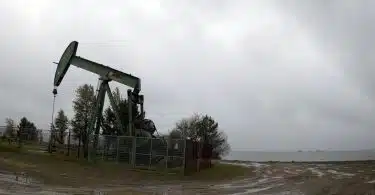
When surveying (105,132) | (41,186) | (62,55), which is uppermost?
(62,55)

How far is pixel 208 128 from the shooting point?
252 ft

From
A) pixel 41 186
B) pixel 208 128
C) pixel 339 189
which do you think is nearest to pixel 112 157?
pixel 41 186

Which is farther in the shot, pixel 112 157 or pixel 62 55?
pixel 62 55

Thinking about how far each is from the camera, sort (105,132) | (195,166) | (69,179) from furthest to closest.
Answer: (105,132) < (195,166) < (69,179)

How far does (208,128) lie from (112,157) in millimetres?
41804

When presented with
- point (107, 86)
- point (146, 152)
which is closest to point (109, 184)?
point (146, 152)

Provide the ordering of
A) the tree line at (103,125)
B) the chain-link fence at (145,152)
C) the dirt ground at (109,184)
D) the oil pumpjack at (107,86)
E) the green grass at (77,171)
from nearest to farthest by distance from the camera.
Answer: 1. the dirt ground at (109,184)
2. the green grass at (77,171)
3. the chain-link fence at (145,152)
4. the oil pumpjack at (107,86)
5. the tree line at (103,125)

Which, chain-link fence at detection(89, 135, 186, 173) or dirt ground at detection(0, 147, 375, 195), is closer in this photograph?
dirt ground at detection(0, 147, 375, 195)

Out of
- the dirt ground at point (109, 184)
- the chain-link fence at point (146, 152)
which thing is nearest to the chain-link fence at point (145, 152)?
the chain-link fence at point (146, 152)

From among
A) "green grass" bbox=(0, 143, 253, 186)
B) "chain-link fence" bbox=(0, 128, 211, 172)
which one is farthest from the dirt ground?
"chain-link fence" bbox=(0, 128, 211, 172)

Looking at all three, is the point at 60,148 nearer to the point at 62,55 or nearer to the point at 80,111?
the point at 62,55

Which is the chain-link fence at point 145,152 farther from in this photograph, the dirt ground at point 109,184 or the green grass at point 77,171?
the dirt ground at point 109,184

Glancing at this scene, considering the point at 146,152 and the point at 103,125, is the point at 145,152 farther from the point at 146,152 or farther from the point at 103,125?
the point at 103,125

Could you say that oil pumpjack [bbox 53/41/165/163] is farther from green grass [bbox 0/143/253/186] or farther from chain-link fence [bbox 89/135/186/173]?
green grass [bbox 0/143/253/186]
